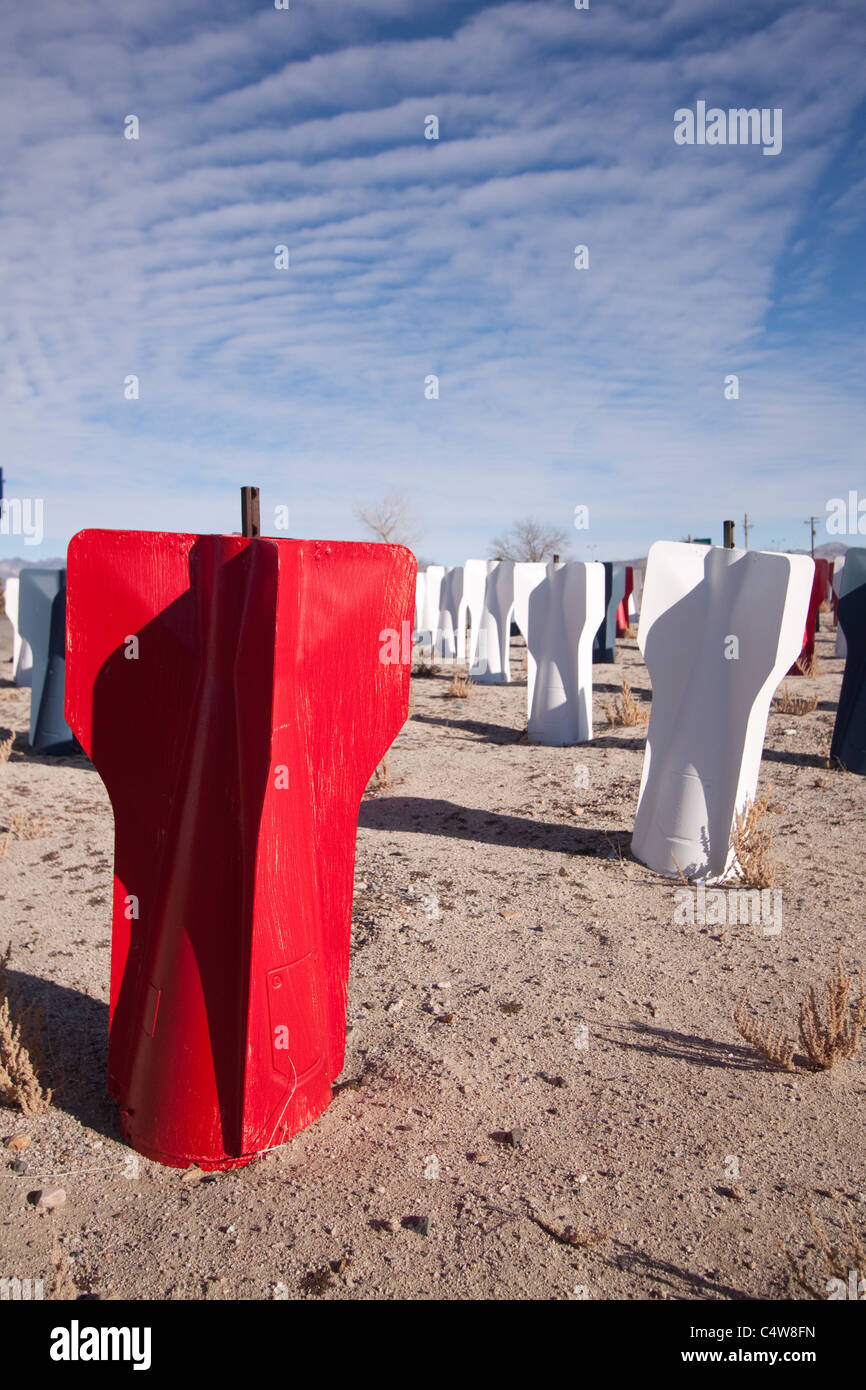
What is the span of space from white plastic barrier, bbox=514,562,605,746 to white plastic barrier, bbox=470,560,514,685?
3.60 m

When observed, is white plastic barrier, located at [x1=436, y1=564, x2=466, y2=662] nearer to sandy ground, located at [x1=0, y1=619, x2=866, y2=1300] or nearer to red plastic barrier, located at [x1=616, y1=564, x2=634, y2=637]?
red plastic barrier, located at [x1=616, y1=564, x2=634, y2=637]

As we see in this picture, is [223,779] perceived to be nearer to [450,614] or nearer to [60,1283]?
[60,1283]

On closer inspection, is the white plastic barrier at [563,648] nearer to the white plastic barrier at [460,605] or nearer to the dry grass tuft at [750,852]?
the dry grass tuft at [750,852]

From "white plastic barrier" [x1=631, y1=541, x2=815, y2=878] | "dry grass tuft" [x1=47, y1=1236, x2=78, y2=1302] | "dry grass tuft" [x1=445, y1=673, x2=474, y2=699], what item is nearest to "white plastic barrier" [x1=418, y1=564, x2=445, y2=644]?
"dry grass tuft" [x1=445, y1=673, x2=474, y2=699]

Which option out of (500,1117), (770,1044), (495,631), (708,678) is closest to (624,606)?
(495,631)

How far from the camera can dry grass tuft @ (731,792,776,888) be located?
412 cm

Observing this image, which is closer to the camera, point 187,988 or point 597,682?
point 187,988

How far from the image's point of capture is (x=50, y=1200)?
200 centimetres

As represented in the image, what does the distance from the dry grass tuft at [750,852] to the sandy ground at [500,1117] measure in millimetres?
161

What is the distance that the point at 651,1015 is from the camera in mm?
2945

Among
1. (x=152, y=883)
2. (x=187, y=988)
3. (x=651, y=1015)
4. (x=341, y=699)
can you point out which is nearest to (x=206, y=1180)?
(x=187, y=988)

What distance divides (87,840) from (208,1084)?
3.26 m

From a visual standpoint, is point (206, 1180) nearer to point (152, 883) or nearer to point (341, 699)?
point (152, 883)

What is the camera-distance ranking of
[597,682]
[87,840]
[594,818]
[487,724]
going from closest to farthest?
[87,840] < [594,818] < [487,724] < [597,682]
